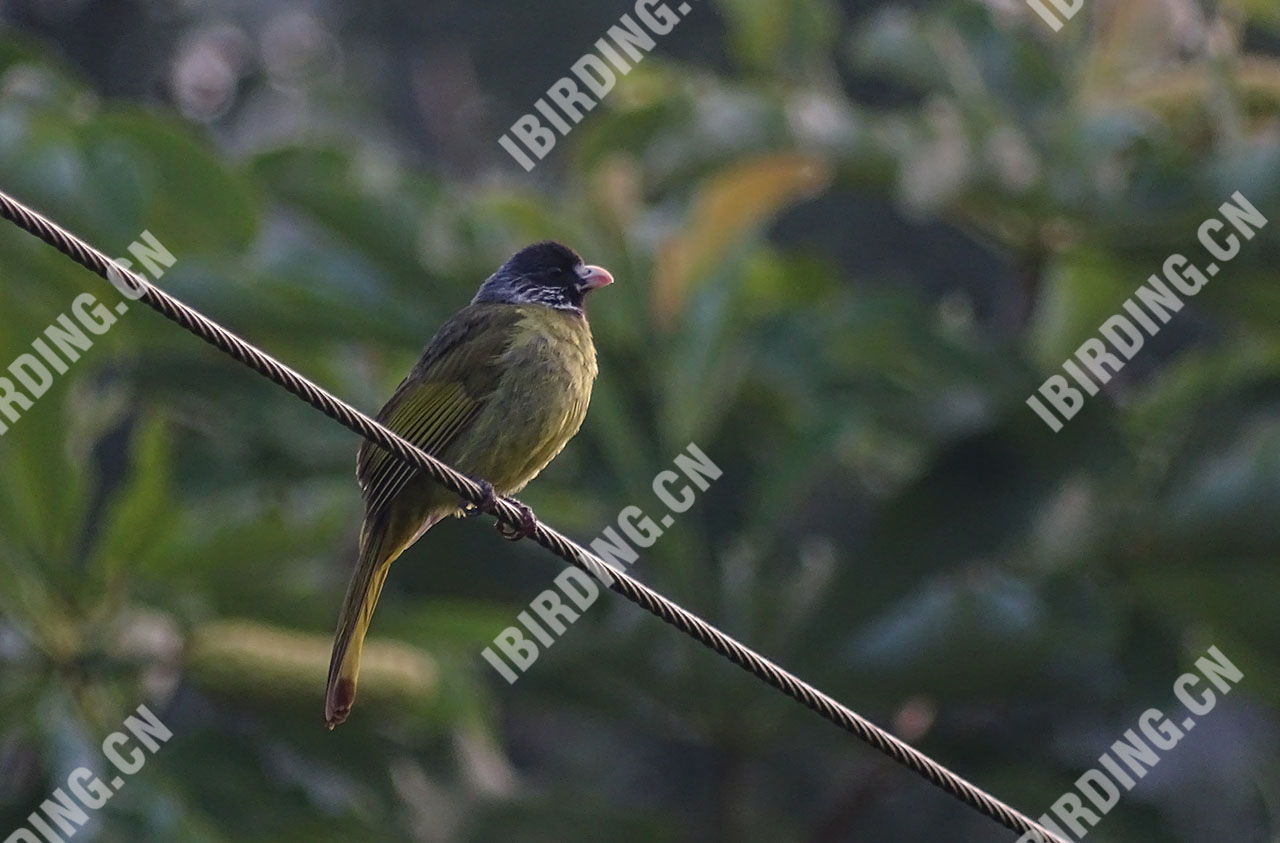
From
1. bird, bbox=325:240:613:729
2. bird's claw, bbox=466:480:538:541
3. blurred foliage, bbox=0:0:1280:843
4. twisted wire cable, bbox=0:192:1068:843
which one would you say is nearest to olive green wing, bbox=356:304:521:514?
bird, bbox=325:240:613:729

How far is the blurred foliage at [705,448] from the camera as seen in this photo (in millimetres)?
5160

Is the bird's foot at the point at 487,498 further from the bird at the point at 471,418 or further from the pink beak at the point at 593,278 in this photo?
the pink beak at the point at 593,278

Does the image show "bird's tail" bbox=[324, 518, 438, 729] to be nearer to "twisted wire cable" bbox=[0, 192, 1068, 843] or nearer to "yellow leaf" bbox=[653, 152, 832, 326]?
"twisted wire cable" bbox=[0, 192, 1068, 843]

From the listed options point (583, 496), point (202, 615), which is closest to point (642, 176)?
point (583, 496)

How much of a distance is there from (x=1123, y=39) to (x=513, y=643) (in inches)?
120

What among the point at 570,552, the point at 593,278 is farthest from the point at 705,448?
the point at 570,552

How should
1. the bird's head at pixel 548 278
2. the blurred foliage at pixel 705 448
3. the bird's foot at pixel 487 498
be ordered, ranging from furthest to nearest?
the blurred foliage at pixel 705 448, the bird's head at pixel 548 278, the bird's foot at pixel 487 498

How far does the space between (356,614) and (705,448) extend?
1818mm

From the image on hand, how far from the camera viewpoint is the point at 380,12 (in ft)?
49.2

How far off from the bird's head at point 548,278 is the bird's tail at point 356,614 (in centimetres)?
75

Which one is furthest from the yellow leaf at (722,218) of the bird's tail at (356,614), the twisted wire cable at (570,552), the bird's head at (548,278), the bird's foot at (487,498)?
the twisted wire cable at (570,552)

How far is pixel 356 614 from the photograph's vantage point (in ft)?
13.6

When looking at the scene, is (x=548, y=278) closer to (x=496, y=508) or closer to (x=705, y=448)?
(x=705, y=448)

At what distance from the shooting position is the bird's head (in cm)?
486
